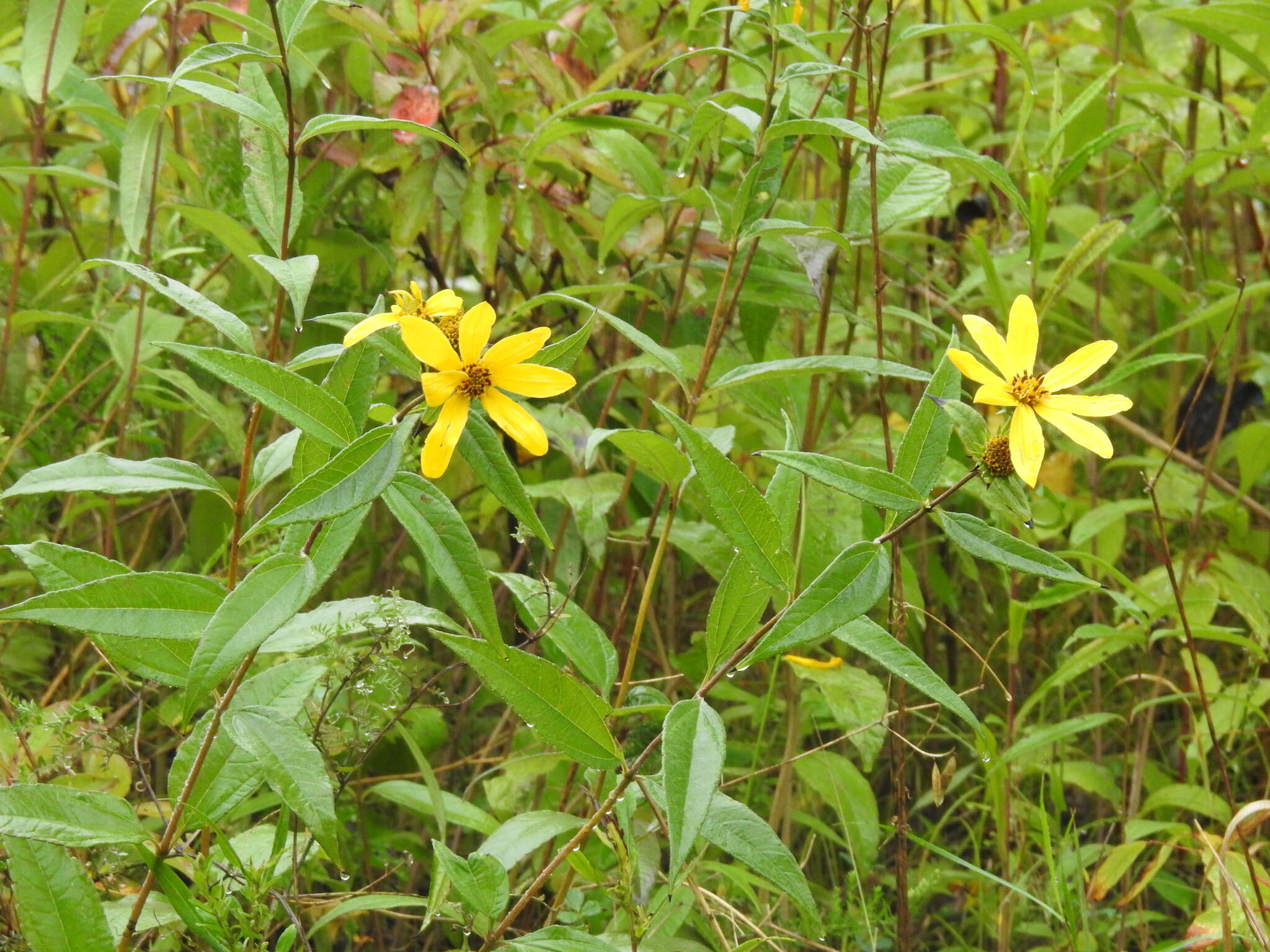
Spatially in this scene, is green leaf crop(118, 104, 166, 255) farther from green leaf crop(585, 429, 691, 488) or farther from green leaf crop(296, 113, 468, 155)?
green leaf crop(585, 429, 691, 488)

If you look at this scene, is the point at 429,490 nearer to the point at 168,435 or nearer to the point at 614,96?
the point at 614,96

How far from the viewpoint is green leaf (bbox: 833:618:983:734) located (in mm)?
744

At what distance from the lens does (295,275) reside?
2.60ft

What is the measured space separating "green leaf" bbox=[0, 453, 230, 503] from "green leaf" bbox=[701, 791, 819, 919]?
42cm

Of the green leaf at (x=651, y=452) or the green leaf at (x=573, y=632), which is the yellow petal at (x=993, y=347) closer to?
the green leaf at (x=651, y=452)

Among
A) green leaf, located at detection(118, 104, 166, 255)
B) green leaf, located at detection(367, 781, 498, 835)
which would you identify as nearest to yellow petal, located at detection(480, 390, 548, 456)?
green leaf, located at detection(367, 781, 498, 835)

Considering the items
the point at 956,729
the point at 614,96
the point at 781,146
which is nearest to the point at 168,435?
the point at 614,96

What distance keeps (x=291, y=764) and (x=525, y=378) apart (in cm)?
30

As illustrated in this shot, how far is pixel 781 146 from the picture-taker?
100 cm

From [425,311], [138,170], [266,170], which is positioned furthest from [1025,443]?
[138,170]

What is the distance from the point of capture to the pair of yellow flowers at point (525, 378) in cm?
68

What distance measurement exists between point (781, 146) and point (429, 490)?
1.54 feet

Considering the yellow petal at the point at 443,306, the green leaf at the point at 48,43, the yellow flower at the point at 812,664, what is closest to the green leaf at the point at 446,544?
the yellow petal at the point at 443,306

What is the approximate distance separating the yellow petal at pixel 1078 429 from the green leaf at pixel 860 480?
95 mm
